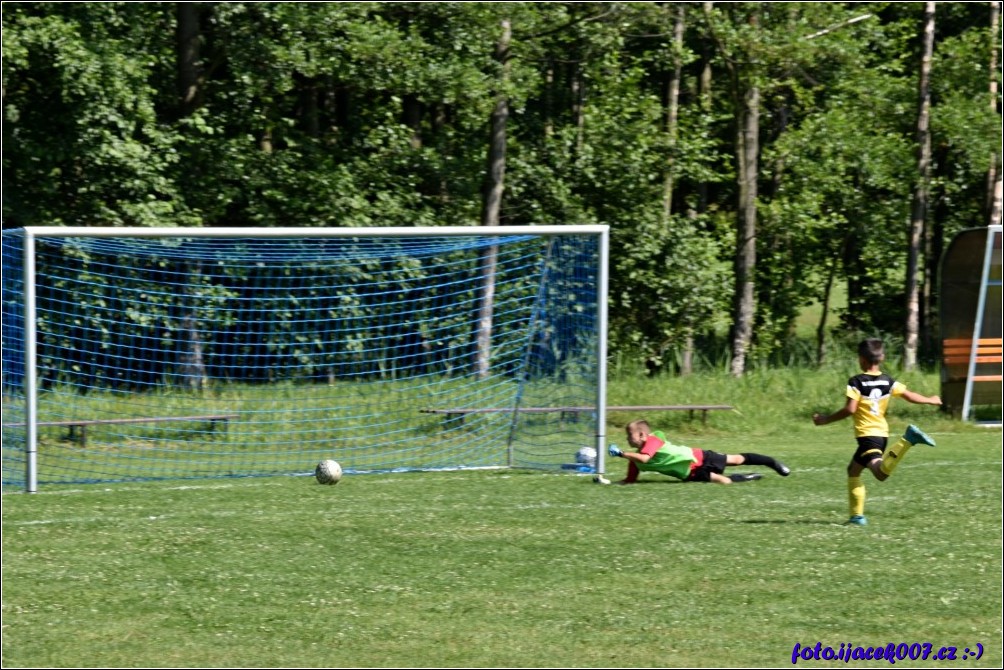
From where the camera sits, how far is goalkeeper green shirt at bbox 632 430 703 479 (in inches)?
460

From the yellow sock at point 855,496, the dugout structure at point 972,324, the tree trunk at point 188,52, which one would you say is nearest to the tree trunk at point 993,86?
the dugout structure at point 972,324

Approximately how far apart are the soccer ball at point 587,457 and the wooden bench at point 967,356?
6.35m

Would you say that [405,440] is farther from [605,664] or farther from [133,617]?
[605,664]

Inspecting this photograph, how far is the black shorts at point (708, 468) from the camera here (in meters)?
11.8

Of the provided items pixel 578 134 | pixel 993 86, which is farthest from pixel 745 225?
pixel 993 86

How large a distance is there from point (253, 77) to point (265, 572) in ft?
42.1

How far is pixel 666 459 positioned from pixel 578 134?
1180 cm

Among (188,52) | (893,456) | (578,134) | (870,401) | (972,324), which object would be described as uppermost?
(188,52)

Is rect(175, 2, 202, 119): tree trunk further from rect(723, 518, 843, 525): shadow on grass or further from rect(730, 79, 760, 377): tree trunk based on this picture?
rect(723, 518, 843, 525): shadow on grass

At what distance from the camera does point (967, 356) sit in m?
16.6

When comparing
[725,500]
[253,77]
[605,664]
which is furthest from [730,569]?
[253,77]

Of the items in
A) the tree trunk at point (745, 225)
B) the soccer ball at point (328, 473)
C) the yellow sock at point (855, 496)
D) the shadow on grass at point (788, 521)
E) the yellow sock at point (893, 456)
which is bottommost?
the soccer ball at point (328, 473)

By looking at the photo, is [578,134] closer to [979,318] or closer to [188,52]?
[188,52]

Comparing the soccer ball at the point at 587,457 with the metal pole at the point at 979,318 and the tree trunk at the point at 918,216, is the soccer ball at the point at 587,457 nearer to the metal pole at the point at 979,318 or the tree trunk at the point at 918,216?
the metal pole at the point at 979,318
